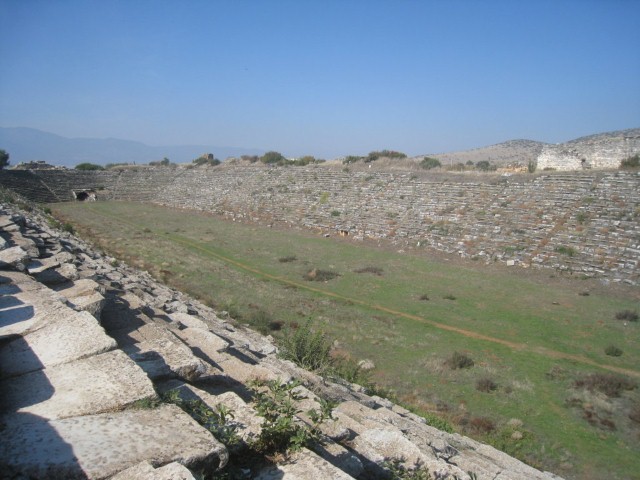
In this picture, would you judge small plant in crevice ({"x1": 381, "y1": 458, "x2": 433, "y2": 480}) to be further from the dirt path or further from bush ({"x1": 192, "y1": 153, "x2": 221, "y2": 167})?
bush ({"x1": 192, "y1": 153, "x2": 221, "y2": 167})

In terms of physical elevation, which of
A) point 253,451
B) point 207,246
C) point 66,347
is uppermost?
point 66,347

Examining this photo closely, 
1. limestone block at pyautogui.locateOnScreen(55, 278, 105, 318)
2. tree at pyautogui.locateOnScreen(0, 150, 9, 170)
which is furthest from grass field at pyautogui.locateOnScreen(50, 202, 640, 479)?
tree at pyautogui.locateOnScreen(0, 150, 9, 170)

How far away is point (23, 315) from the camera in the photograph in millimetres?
5199

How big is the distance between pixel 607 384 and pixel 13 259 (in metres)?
13.3

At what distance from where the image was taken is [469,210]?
2680 centimetres

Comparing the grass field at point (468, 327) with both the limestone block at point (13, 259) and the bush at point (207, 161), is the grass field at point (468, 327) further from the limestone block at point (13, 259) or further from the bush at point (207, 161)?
the bush at point (207, 161)

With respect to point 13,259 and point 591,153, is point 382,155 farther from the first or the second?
point 13,259

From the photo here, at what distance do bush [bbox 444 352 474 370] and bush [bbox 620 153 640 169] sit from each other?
20488 mm

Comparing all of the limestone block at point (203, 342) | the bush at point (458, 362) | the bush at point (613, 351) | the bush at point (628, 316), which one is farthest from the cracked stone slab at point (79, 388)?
the bush at point (628, 316)

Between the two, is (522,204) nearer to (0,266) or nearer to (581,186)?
(581,186)

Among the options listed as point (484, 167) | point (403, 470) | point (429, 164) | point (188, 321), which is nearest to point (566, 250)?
point (484, 167)

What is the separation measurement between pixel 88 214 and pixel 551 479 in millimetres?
39985

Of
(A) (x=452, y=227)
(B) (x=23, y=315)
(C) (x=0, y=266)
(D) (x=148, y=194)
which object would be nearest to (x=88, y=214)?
(D) (x=148, y=194)

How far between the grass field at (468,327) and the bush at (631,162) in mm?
10484
